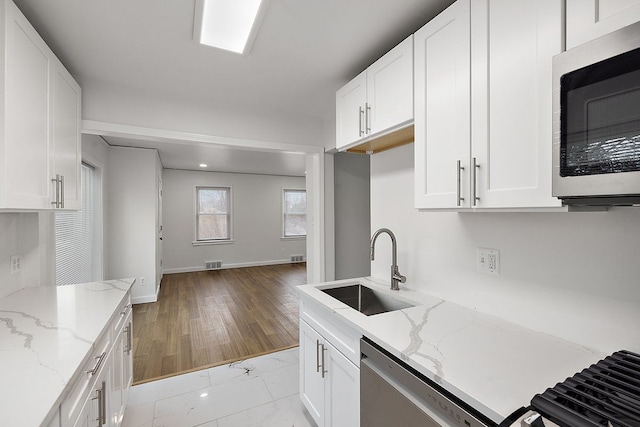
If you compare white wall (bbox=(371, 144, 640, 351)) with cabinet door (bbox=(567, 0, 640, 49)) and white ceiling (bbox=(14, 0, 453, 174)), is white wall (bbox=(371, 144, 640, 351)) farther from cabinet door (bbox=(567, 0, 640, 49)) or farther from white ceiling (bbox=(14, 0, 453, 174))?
white ceiling (bbox=(14, 0, 453, 174))

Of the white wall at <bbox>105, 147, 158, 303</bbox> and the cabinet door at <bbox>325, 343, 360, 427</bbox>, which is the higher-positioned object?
the white wall at <bbox>105, 147, 158, 303</bbox>

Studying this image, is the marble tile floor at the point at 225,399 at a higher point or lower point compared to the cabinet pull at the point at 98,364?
lower

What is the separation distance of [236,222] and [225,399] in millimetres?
5471

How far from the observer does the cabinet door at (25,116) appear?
4.13 ft

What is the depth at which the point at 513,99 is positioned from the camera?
3.47 feet

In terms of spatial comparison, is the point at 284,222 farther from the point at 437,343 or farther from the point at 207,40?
the point at 437,343

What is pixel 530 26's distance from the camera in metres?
1.00

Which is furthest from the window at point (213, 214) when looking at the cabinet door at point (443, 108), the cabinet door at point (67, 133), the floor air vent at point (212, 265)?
the cabinet door at point (443, 108)

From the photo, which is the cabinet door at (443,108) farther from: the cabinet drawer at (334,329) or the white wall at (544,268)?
the cabinet drawer at (334,329)

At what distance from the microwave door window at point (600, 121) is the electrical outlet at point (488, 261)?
684mm

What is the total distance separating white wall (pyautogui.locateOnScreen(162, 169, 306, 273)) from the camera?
6.68 meters

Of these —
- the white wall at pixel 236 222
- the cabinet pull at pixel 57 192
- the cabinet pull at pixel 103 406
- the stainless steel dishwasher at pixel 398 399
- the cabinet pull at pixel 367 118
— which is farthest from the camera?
the white wall at pixel 236 222

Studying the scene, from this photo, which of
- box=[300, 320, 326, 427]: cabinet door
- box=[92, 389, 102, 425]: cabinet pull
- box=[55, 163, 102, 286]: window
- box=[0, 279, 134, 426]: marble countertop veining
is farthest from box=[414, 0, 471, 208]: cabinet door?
box=[55, 163, 102, 286]: window

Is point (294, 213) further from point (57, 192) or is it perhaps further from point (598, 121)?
point (598, 121)
